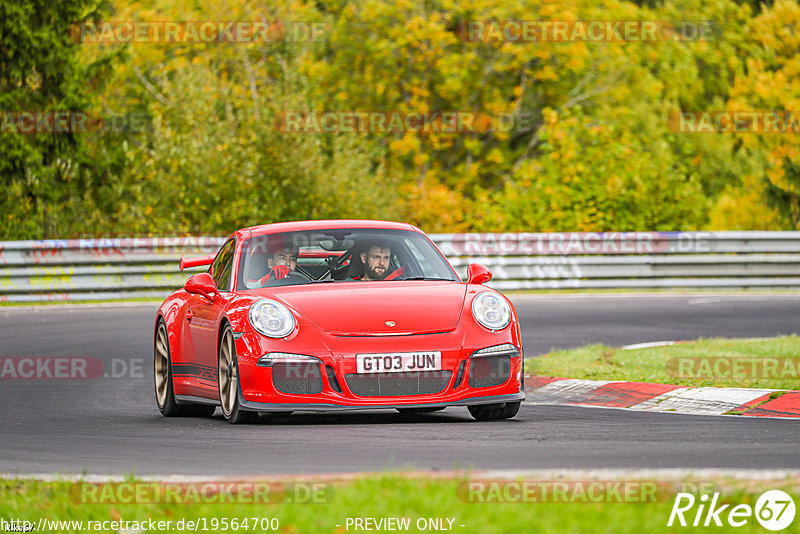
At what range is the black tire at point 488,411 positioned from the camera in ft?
31.3

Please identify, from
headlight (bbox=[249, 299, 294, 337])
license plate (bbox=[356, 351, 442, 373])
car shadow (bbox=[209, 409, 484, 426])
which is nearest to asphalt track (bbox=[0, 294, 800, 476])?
car shadow (bbox=[209, 409, 484, 426])

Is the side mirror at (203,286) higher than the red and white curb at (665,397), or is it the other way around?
the side mirror at (203,286)

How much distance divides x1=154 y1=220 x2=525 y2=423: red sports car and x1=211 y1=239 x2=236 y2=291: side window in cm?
4

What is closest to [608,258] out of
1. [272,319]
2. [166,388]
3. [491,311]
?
[166,388]

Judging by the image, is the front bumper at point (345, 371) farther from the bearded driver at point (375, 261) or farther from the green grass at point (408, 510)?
the green grass at point (408, 510)

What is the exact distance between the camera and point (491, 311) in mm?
9266

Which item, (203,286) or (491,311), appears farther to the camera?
(203,286)

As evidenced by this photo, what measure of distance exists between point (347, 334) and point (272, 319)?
0.50 metres

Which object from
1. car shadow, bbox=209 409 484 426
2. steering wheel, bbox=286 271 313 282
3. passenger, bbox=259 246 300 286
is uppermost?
passenger, bbox=259 246 300 286

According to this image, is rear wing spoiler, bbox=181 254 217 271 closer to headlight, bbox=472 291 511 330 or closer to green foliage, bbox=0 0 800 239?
headlight, bbox=472 291 511 330

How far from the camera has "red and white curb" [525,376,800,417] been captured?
32.8ft

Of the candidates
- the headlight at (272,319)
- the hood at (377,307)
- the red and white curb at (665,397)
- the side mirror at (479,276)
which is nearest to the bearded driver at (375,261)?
the hood at (377,307)

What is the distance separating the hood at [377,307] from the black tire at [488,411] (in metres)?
0.79

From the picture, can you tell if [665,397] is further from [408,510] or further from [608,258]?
[608,258]
